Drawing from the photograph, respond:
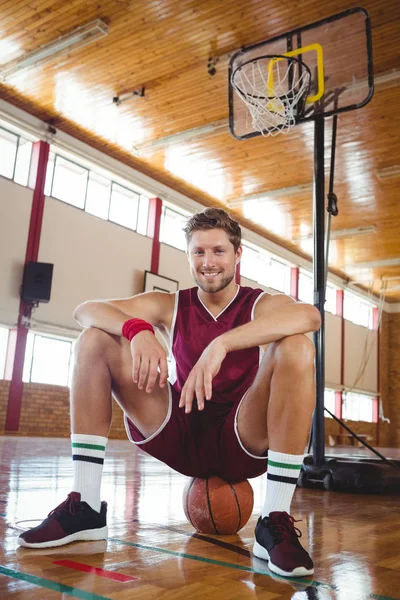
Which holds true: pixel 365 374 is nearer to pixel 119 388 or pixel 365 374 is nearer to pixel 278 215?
pixel 278 215

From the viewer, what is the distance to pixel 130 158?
35.5ft

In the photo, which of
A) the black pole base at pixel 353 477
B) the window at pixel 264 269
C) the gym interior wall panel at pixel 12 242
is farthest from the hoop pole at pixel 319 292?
the window at pixel 264 269

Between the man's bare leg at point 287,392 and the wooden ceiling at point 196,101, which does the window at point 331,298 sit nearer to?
the wooden ceiling at point 196,101

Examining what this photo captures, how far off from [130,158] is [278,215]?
3830 mm

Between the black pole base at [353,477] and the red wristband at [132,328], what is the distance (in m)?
2.50

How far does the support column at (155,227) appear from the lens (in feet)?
38.5

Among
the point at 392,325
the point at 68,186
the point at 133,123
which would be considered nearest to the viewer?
the point at 133,123

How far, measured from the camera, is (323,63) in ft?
15.6

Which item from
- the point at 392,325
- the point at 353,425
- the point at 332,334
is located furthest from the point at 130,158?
the point at 392,325

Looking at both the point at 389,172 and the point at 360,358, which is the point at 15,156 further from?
the point at 360,358

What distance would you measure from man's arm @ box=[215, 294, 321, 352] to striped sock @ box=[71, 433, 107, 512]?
52cm

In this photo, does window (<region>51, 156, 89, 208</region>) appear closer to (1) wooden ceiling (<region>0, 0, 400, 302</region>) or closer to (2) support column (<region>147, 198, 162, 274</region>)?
(1) wooden ceiling (<region>0, 0, 400, 302</region>)

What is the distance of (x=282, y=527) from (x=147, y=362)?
2.05 ft

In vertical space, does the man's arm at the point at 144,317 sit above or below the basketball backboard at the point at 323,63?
below
